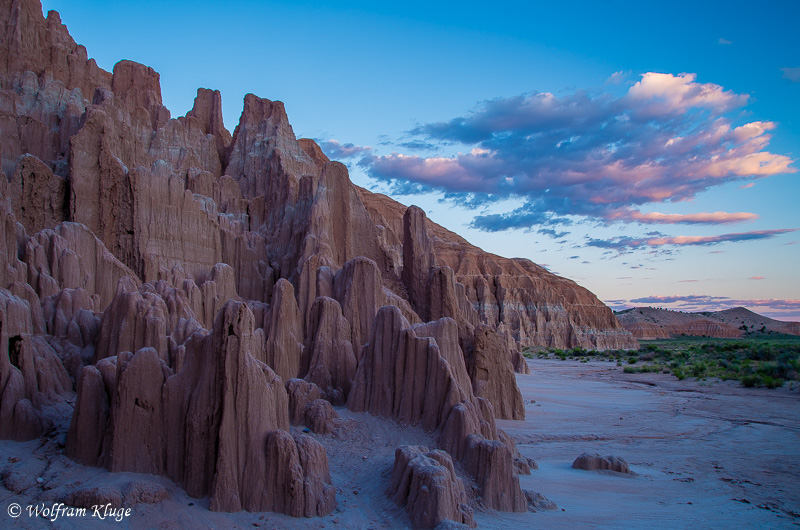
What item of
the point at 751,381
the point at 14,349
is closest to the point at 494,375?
the point at 14,349

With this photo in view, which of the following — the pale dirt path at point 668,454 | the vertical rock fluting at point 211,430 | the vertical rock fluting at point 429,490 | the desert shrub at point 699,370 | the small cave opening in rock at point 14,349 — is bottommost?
the pale dirt path at point 668,454

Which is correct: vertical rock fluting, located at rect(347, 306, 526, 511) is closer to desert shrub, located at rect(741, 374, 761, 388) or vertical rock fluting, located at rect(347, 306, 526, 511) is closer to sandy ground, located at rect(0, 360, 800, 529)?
sandy ground, located at rect(0, 360, 800, 529)

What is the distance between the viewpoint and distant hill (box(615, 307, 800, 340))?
132 metres

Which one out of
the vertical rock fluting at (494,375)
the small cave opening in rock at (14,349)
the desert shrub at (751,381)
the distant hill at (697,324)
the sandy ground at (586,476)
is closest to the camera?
the sandy ground at (586,476)

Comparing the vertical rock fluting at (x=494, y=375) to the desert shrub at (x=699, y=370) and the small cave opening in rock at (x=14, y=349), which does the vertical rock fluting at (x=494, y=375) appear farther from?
the desert shrub at (x=699, y=370)

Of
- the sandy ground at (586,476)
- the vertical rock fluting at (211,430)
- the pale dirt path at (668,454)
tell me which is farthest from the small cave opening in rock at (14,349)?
the pale dirt path at (668,454)

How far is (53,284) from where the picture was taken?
2084 cm

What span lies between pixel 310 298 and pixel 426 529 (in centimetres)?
1746

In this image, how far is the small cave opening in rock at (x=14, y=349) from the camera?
14203mm

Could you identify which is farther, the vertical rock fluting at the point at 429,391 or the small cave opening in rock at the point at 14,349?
the small cave opening in rock at the point at 14,349

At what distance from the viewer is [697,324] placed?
479ft

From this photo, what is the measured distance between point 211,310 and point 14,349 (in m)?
12.6

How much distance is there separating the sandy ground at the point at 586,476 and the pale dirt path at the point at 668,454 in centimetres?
5

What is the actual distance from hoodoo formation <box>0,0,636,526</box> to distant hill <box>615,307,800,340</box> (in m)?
106
